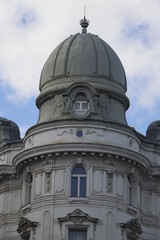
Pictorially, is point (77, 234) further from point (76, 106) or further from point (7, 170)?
point (76, 106)

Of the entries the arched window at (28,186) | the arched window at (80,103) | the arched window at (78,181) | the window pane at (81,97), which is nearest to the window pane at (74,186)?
the arched window at (78,181)

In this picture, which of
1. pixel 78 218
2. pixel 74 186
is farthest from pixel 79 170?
pixel 78 218

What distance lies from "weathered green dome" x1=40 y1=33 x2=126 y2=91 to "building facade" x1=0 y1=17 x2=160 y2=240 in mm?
70

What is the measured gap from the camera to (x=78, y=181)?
5016cm

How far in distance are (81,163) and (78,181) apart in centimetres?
116

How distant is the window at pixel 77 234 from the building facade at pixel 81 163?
2.5 inches

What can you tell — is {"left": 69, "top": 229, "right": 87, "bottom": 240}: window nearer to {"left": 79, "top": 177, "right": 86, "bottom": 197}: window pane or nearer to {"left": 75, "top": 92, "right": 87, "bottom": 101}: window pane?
{"left": 79, "top": 177, "right": 86, "bottom": 197}: window pane

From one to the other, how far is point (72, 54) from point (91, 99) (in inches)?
183

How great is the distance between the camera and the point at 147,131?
2265 inches

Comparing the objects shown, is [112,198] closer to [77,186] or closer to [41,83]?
[77,186]

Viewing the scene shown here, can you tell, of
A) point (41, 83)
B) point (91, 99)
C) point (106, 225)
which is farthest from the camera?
point (41, 83)

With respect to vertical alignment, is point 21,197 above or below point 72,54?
below

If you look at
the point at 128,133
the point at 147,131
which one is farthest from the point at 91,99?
the point at 147,131

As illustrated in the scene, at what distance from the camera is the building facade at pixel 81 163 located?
49375 millimetres
